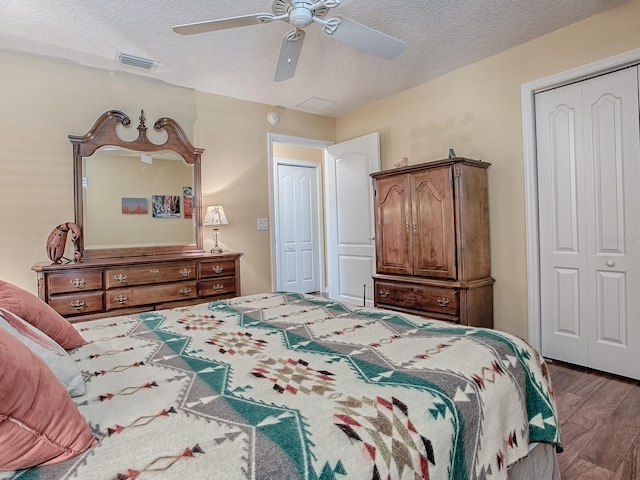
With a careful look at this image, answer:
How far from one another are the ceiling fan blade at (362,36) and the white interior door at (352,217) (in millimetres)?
1991

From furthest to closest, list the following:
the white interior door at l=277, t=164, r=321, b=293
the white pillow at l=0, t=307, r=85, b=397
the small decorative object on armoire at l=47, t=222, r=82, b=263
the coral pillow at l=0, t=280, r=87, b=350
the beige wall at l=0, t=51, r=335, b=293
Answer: the white interior door at l=277, t=164, r=321, b=293 → the beige wall at l=0, t=51, r=335, b=293 → the small decorative object on armoire at l=47, t=222, r=82, b=263 → the coral pillow at l=0, t=280, r=87, b=350 → the white pillow at l=0, t=307, r=85, b=397

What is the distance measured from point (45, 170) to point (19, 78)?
72 cm

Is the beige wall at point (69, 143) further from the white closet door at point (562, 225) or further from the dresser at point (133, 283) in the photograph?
the white closet door at point (562, 225)

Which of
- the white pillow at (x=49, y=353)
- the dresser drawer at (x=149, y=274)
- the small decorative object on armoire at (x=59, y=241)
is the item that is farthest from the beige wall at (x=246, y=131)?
the white pillow at (x=49, y=353)

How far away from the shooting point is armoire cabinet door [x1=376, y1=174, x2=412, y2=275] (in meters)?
3.50

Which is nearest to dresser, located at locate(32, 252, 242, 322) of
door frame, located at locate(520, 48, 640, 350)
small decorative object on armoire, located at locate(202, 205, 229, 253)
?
small decorative object on armoire, located at locate(202, 205, 229, 253)

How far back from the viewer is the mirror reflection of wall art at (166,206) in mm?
3584

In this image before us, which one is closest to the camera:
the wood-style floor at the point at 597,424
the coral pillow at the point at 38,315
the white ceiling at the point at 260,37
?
the coral pillow at the point at 38,315

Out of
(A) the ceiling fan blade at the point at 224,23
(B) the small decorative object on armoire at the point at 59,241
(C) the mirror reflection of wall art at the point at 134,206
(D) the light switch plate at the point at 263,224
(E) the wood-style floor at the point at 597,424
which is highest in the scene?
(A) the ceiling fan blade at the point at 224,23

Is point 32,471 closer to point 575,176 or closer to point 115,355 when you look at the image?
point 115,355

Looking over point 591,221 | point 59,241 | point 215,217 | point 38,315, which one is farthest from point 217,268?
point 591,221

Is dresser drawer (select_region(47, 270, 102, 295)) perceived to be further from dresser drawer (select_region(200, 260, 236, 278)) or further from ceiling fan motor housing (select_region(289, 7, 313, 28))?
Result: ceiling fan motor housing (select_region(289, 7, 313, 28))

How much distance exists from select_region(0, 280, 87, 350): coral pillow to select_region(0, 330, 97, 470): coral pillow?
0.64 m

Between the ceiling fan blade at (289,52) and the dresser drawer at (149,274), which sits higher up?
the ceiling fan blade at (289,52)
